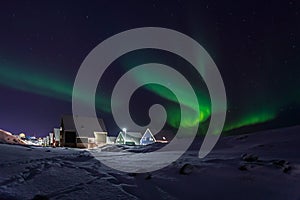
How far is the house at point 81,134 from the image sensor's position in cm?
3183

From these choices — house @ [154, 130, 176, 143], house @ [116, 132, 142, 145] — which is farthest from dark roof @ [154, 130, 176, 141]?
house @ [116, 132, 142, 145]

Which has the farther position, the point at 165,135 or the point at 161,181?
the point at 165,135

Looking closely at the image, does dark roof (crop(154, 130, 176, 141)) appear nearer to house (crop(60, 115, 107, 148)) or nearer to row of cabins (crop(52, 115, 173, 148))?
row of cabins (crop(52, 115, 173, 148))

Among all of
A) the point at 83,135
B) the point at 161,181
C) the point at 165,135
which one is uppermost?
the point at 83,135

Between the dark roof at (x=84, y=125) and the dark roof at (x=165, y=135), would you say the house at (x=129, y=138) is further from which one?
the dark roof at (x=84, y=125)

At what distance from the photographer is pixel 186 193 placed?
297cm

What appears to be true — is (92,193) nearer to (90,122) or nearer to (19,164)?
(19,164)

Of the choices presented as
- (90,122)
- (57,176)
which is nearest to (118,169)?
(57,176)

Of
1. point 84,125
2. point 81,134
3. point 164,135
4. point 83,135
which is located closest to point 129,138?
point 164,135

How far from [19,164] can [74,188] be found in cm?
180

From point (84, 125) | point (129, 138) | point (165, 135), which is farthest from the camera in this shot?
point (165, 135)

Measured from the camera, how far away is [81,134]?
107 ft

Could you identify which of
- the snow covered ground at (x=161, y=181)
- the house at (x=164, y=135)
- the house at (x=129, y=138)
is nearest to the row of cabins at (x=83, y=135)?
the house at (x=129, y=138)

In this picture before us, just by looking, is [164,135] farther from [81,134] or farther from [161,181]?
[161,181]
